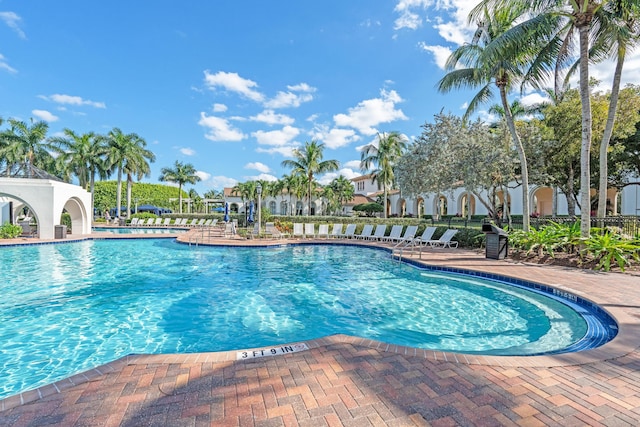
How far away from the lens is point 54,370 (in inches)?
154

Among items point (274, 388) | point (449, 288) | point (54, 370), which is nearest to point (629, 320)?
point (449, 288)

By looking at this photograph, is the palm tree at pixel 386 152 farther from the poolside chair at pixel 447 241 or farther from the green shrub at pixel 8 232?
the green shrub at pixel 8 232

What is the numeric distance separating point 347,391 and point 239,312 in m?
3.94

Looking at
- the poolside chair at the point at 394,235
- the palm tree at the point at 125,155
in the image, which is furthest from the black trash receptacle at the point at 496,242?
the palm tree at the point at 125,155

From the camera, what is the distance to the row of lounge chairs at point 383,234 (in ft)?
45.8

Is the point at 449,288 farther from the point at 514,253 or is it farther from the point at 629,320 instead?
the point at 514,253

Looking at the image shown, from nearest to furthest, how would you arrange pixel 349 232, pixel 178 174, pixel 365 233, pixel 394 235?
pixel 394 235 → pixel 365 233 → pixel 349 232 → pixel 178 174

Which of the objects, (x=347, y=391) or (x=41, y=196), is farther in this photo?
(x=41, y=196)

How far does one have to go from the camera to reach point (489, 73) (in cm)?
1200

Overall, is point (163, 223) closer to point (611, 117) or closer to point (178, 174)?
point (178, 174)

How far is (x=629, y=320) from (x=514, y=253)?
6651mm

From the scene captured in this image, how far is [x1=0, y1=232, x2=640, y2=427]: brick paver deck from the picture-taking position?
90.4 inches

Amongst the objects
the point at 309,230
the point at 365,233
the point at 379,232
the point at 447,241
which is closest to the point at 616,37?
the point at 447,241

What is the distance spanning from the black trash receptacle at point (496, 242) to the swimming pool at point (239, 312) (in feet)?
8.79
